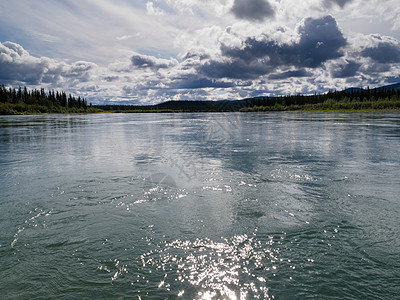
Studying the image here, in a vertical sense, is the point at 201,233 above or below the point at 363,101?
below

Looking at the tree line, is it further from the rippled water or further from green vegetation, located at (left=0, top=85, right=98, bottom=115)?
the rippled water

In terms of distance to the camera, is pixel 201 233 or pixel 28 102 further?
pixel 28 102

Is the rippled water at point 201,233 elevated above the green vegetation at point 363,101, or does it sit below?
below

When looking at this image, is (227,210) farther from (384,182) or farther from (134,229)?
(384,182)

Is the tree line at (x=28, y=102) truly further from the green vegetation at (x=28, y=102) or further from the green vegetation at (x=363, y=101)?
the green vegetation at (x=363, y=101)

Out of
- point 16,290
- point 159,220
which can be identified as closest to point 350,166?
point 159,220

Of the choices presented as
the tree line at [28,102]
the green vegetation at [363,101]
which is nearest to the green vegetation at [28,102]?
the tree line at [28,102]

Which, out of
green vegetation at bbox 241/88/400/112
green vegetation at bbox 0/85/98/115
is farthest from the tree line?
green vegetation at bbox 241/88/400/112

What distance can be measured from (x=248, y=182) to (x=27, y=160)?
44.5ft

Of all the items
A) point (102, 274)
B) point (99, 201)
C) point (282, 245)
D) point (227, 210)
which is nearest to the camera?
point (102, 274)

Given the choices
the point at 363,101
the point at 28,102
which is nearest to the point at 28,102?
the point at 28,102

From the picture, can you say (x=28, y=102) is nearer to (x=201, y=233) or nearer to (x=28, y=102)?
(x=28, y=102)

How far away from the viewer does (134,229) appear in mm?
7391

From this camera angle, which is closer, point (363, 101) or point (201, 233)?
point (201, 233)
